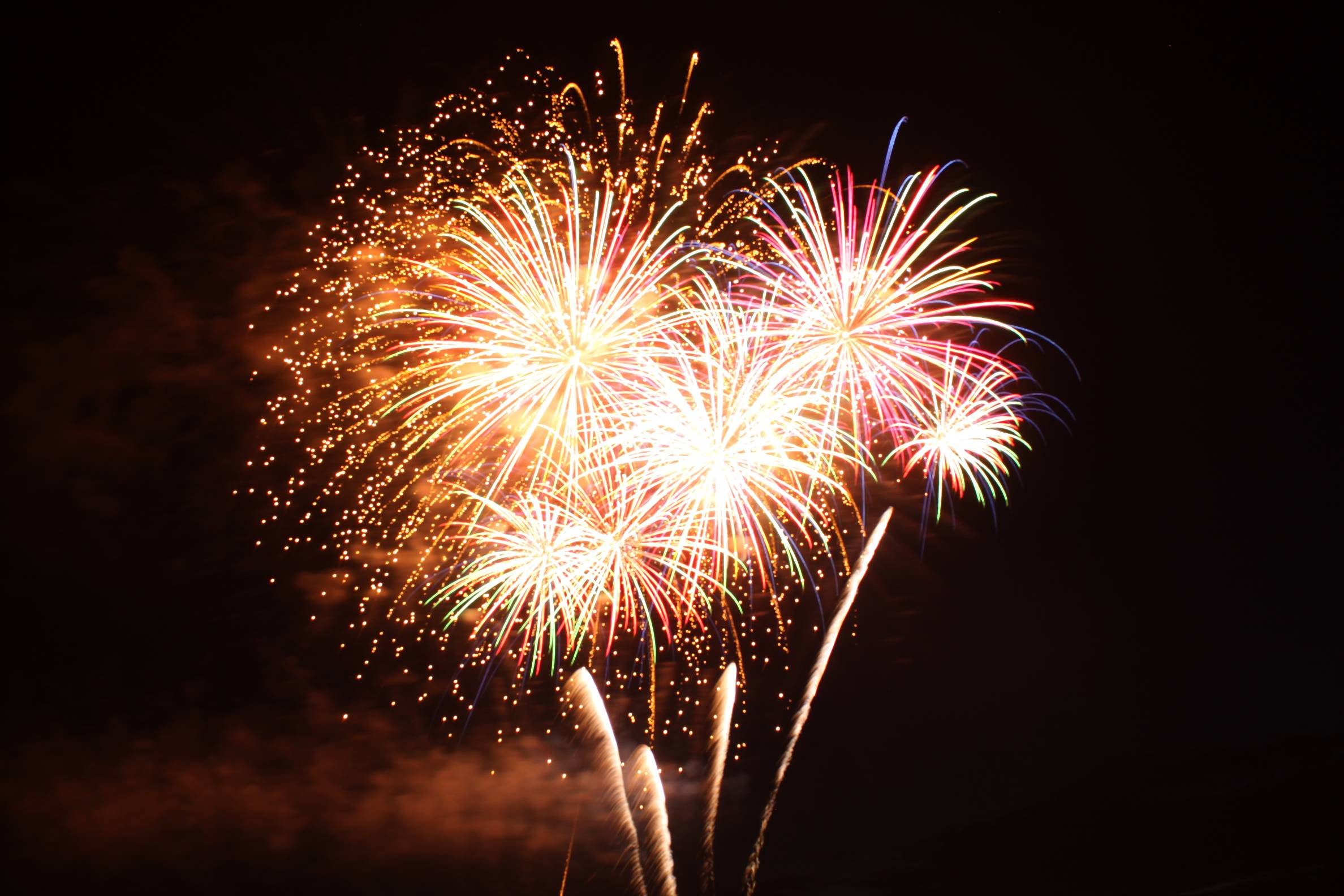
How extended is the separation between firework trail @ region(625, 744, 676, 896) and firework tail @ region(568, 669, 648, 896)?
236mm

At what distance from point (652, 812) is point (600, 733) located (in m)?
2.23

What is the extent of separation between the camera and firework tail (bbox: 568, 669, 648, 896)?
27.9 feet

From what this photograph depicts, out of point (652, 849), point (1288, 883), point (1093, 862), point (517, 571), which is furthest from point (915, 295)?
point (1093, 862)

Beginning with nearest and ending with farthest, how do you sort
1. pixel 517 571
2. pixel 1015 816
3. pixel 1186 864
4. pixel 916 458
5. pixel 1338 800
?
pixel 517 571 < pixel 916 458 < pixel 1186 864 < pixel 1338 800 < pixel 1015 816

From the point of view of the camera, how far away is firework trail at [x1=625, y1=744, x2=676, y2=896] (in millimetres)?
9320

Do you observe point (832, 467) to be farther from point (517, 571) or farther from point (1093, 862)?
point (1093, 862)

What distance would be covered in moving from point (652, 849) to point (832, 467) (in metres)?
6.34

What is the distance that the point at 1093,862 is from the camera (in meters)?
17.5

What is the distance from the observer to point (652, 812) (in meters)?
10.0

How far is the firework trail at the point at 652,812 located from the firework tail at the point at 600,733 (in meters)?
0.24

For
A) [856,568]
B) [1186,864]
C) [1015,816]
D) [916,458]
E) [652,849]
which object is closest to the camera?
[916,458]

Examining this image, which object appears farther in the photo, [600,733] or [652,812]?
[652,812]

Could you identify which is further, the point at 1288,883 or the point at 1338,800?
the point at 1338,800

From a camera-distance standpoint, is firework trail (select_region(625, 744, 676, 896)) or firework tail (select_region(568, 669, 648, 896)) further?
firework trail (select_region(625, 744, 676, 896))
